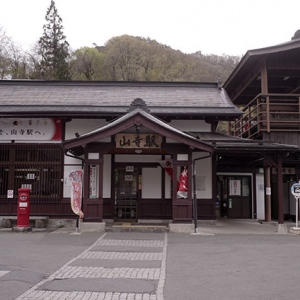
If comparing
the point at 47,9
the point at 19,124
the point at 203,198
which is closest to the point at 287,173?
the point at 203,198

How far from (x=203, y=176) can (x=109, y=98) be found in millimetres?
5696

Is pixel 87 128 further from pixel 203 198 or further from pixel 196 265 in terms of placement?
pixel 196 265

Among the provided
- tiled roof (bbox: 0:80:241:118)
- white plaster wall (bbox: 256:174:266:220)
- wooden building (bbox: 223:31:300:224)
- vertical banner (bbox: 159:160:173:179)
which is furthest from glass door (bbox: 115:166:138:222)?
white plaster wall (bbox: 256:174:266:220)

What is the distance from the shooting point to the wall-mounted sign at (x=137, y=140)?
Answer: 14.1 metres

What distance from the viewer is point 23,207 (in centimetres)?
1405

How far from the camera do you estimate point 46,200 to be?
15961mm

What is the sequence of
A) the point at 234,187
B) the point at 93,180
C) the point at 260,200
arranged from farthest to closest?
the point at 234,187
the point at 260,200
the point at 93,180

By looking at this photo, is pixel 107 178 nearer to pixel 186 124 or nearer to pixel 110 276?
pixel 186 124

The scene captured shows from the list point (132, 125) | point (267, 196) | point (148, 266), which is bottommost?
point (148, 266)

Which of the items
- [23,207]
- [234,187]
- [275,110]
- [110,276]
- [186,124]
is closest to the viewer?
[110,276]

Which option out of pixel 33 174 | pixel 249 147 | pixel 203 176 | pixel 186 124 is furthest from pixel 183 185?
pixel 33 174

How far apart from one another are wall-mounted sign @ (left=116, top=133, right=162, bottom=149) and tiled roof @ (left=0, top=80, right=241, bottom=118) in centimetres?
217

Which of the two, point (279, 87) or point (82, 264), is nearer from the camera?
point (82, 264)

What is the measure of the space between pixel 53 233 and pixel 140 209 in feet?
13.4
